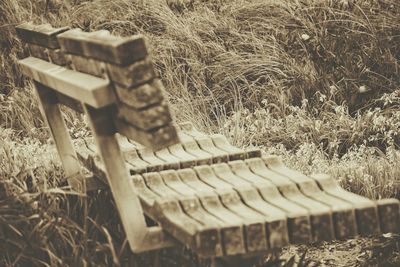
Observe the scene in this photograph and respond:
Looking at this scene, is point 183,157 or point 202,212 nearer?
point 202,212

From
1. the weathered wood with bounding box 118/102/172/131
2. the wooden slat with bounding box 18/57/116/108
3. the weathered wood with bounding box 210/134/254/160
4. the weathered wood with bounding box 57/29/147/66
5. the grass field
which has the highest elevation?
the weathered wood with bounding box 57/29/147/66

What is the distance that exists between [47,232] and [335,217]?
128cm

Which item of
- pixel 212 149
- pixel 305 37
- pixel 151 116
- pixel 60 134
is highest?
pixel 151 116

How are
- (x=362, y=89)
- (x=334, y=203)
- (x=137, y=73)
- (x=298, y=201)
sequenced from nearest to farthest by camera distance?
(x=137, y=73) → (x=334, y=203) → (x=298, y=201) → (x=362, y=89)

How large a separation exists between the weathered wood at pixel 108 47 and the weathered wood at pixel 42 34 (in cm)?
32

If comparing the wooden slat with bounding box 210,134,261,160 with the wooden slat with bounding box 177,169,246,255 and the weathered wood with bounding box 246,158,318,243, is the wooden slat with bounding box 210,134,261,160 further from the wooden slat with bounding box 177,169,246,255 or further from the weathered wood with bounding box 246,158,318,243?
the wooden slat with bounding box 177,169,246,255

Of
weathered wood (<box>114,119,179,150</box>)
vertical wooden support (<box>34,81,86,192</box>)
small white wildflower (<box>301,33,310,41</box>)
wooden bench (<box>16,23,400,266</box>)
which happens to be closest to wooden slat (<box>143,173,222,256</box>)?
wooden bench (<box>16,23,400,266</box>)

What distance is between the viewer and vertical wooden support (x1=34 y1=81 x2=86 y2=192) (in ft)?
11.5

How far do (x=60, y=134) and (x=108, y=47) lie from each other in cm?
124

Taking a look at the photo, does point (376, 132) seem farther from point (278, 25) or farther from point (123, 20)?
point (123, 20)

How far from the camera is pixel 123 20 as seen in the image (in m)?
6.92

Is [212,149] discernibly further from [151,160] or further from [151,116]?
[151,116]

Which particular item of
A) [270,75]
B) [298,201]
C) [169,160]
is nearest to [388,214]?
[298,201]

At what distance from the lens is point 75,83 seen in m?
2.66
